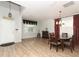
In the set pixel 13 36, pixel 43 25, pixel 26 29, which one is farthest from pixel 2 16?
pixel 43 25

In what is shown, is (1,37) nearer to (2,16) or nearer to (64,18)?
(2,16)

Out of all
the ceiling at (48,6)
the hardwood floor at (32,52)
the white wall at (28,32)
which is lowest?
the hardwood floor at (32,52)

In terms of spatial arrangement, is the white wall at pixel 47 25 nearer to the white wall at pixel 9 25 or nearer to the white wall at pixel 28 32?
the white wall at pixel 28 32

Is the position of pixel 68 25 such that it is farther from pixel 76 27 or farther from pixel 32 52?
pixel 32 52

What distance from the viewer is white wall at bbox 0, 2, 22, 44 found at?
615 centimetres

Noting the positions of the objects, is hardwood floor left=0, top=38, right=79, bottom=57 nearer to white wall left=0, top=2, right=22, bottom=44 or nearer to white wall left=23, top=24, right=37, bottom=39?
white wall left=0, top=2, right=22, bottom=44

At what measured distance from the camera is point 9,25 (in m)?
6.68

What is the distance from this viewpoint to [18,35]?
7426 mm

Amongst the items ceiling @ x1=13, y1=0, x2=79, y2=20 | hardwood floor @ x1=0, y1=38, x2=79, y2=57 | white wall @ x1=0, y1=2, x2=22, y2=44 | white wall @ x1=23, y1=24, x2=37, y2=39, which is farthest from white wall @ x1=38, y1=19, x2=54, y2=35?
hardwood floor @ x1=0, y1=38, x2=79, y2=57

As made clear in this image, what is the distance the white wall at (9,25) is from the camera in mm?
6150

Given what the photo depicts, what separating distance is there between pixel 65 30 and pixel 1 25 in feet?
18.5

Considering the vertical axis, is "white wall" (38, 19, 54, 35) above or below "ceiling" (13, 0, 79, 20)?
below

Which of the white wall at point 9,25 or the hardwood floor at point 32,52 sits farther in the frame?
the white wall at point 9,25

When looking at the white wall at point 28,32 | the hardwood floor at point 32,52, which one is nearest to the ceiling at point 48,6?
the hardwood floor at point 32,52
